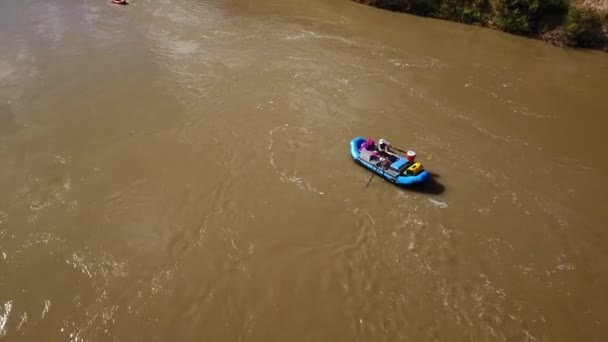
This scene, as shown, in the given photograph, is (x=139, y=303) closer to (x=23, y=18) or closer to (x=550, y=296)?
(x=550, y=296)

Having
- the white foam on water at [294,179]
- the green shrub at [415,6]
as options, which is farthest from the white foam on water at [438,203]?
the green shrub at [415,6]

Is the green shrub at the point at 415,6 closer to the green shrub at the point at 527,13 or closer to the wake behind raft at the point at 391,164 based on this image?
the green shrub at the point at 527,13

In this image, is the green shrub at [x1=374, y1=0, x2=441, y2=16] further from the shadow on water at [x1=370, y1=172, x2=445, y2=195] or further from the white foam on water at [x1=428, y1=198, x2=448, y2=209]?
the white foam on water at [x1=428, y1=198, x2=448, y2=209]

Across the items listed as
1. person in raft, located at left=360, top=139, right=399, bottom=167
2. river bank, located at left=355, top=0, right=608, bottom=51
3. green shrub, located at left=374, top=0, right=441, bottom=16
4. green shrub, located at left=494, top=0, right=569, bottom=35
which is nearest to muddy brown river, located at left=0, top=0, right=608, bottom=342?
person in raft, located at left=360, top=139, right=399, bottom=167

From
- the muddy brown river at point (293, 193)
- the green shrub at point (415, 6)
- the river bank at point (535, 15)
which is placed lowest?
the muddy brown river at point (293, 193)

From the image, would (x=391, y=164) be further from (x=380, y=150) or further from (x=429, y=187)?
(x=429, y=187)

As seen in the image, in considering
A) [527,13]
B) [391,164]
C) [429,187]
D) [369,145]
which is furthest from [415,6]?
[429,187]

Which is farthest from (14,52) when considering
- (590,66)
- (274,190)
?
(590,66)
